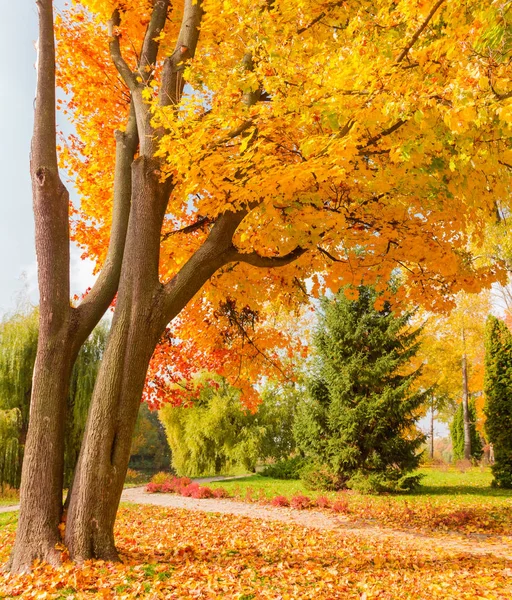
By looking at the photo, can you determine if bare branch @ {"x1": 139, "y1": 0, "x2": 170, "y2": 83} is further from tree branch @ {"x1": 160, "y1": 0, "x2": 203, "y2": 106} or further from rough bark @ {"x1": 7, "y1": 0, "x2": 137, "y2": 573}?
rough bark @ {"x1": 7, "y1": 0, "x2": 137, "y2": 573}

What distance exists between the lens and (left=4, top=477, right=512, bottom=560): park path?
258 inches

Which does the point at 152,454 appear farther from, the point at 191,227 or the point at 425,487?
the point at 191,227

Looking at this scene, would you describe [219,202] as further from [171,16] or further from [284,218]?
[171,16]

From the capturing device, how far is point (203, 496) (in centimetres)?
1181

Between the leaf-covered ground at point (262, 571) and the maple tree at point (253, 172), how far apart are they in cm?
53

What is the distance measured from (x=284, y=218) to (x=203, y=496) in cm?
875

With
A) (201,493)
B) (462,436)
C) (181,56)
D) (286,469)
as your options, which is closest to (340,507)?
(201,493)

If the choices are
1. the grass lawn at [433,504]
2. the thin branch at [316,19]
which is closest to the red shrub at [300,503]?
the grass lawn at [433,504]

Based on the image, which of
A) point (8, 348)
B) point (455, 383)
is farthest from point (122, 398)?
point (455, 383)

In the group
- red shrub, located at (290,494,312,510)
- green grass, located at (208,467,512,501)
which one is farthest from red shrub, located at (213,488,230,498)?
red shrub, located at (290,494,312,510)

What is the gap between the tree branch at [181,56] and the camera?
559 cm

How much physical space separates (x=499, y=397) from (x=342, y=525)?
7.34 m

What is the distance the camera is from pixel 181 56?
571 centimetres

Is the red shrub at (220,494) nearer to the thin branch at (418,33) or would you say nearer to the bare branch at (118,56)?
the bare branch at (118,56)
